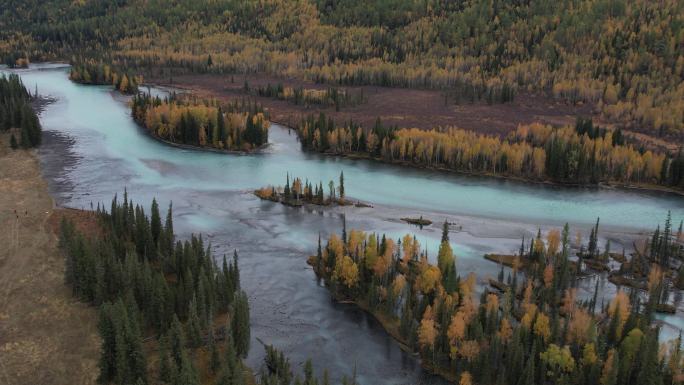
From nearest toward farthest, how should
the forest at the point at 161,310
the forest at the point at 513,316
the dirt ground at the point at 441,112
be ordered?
the forest at the point at 161,310 < the forest at the point at 513,316 < the dirt ground at the point at 441,112

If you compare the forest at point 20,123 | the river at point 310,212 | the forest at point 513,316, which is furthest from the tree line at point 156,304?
the forest at point 20,123

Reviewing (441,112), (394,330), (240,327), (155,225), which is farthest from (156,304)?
(441,112)

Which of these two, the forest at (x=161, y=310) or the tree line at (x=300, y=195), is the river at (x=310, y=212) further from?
the forest at (x=161, y=310)

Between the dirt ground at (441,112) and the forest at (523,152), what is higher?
the dirt ground at (441,112)

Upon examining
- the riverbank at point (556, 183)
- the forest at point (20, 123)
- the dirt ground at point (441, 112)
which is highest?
the dirt ground at point (441, 112)

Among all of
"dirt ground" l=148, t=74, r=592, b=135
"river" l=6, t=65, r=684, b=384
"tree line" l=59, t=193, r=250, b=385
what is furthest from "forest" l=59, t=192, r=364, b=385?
"dirt ground" l=148, t=74, r=592, b=135

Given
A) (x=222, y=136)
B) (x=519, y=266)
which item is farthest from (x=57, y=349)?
(x=222, y=136)

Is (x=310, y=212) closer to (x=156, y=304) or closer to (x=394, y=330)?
(x=394, y=330)

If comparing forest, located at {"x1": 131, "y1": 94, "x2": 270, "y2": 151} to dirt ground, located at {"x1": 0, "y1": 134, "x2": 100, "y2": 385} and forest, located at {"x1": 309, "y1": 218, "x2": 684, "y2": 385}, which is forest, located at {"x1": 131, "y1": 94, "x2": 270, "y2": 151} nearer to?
dirt ground, located at {"x1": 0, "y1": 134, "x2": 100, "y2": 385}

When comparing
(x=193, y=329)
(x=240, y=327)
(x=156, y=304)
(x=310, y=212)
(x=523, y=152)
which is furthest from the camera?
(x=523, y=152)
